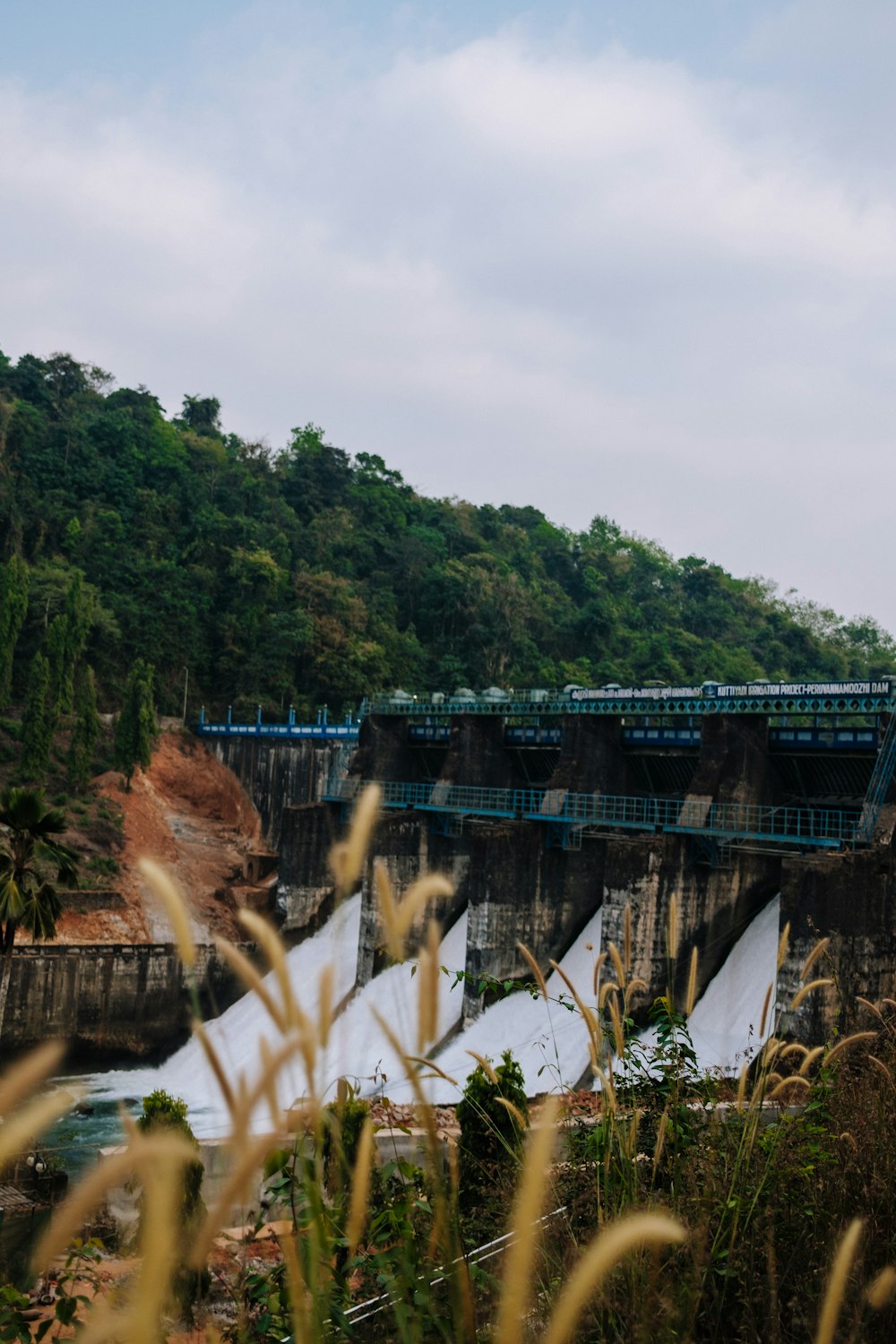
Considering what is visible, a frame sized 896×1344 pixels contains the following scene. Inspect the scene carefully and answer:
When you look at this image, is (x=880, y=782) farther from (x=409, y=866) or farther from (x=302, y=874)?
(x=302, y=874)

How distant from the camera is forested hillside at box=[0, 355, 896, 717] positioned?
59.7 metres

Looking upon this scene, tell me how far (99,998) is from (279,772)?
1720 centimetres

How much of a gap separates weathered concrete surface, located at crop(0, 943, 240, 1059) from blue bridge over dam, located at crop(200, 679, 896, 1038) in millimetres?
5520

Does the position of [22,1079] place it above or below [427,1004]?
below

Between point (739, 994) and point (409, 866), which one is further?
point (409, 866)

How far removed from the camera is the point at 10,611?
4962 centimetres

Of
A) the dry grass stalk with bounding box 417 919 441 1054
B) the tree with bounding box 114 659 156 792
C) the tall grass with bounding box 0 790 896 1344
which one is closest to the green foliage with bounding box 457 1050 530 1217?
the tall grass with bounding box 0 790 896 1344

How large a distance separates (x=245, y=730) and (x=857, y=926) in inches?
1408

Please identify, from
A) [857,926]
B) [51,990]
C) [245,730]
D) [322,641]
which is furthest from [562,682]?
[857,926]

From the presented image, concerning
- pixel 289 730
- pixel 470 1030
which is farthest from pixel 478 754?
pixel 289 730

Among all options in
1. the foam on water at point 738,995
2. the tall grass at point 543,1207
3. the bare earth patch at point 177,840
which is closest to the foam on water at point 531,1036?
the foam on water at point 738,995

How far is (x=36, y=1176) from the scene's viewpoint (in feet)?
66.1

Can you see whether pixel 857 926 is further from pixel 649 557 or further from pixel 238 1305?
pixel 649 557

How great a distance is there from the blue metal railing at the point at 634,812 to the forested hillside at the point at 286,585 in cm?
1832
